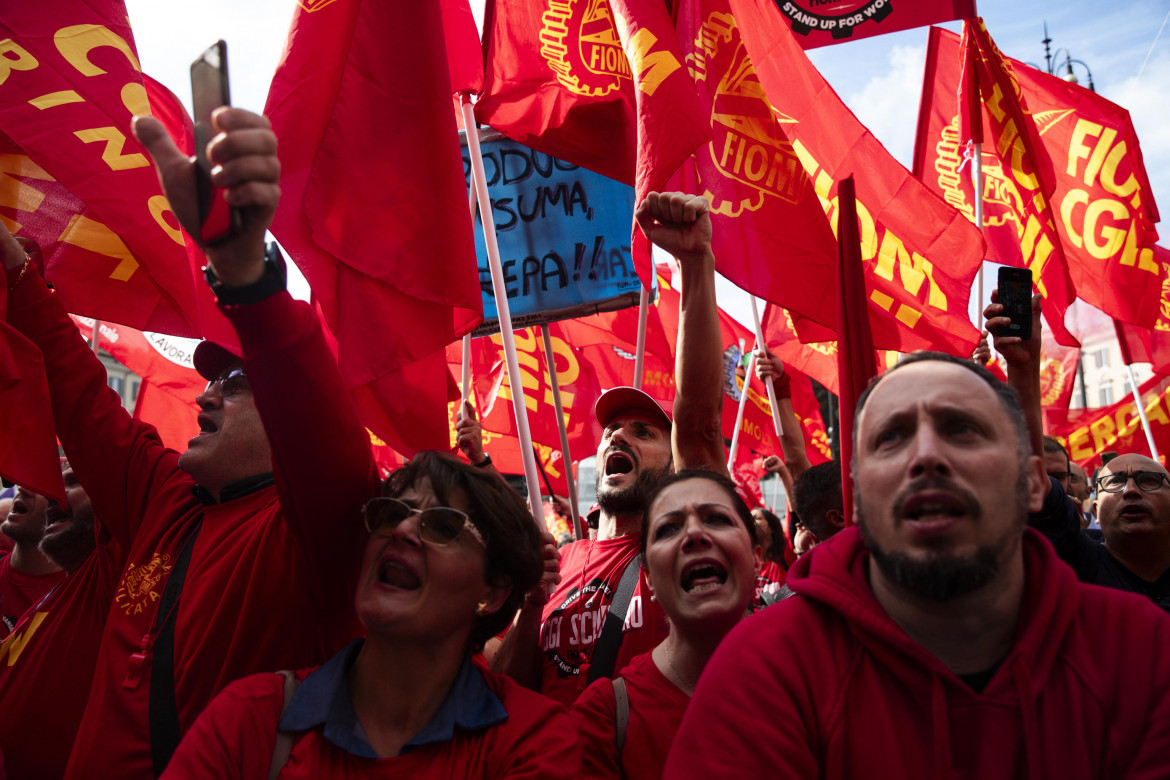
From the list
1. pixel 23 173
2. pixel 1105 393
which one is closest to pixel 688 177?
pixel 23 173

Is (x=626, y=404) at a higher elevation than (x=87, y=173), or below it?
below

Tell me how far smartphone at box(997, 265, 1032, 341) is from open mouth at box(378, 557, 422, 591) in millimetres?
2218

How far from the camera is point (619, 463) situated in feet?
12.8

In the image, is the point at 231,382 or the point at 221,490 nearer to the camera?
the point at 221,490

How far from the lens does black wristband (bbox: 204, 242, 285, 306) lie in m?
1.96

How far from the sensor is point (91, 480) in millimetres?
2922

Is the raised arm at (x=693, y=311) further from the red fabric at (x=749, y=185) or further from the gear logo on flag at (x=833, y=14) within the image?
the gear logo on flag at (x=833, y=14)

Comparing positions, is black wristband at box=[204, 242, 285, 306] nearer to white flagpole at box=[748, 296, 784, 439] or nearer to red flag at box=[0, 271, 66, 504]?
red flag at box=[0, 271, 66, 504]

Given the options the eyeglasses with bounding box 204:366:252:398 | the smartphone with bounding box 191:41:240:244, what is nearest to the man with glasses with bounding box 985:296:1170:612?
the smartphone with bounding box 191:41:240:244

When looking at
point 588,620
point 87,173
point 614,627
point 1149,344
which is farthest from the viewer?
point 1149,344

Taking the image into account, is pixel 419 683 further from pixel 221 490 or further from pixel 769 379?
pixel 769 379

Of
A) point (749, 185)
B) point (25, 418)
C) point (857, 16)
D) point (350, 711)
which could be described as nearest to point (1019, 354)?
point (749, 185)

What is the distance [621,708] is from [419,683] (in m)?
0.54

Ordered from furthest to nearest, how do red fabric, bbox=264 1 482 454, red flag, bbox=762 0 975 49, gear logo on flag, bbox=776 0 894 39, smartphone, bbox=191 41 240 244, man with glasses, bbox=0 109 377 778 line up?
gear logo on flag, bbox=776 0 894 39
red flag, bbox=762 0 975 49
red fabric, bbox=264 1 482 454
man with glasses, bbox=0 109 377 778
smartphone, bbox=191 41 240 244
